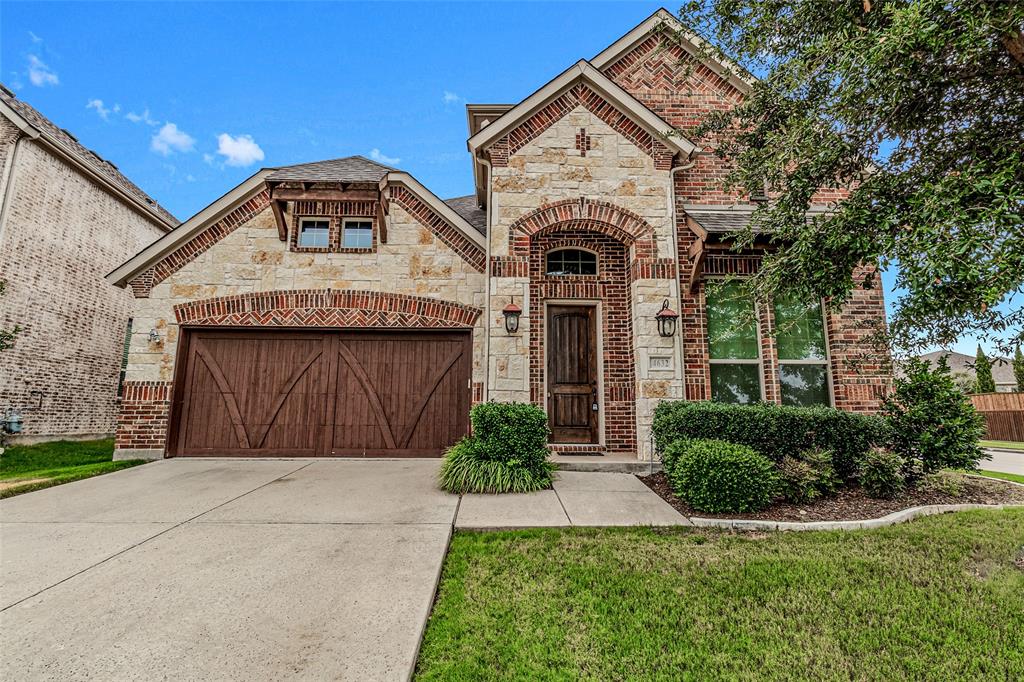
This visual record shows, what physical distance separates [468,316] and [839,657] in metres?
6.91

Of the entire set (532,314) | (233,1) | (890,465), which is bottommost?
(890,465)

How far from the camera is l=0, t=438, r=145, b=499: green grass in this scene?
20.4 feet

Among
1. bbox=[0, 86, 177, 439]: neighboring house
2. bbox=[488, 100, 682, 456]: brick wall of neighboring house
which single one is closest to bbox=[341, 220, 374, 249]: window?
bbox=[488, 100, 682, 456]: brick wall of neighboring house

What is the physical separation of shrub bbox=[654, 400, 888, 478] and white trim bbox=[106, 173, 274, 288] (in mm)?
8712

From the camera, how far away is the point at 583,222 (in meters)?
7.59

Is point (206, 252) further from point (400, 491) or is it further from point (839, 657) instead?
point (839, 657)

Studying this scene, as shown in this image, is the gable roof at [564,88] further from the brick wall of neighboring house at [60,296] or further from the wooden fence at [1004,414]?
the wooden fence at [1004,414]

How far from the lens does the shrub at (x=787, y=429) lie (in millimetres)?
5480

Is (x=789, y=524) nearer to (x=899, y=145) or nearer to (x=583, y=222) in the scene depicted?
(x=899, y=145)

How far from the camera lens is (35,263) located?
33.2 feet

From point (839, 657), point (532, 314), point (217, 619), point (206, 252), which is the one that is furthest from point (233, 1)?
point (839, 657)

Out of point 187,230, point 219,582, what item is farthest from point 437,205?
point 219,582

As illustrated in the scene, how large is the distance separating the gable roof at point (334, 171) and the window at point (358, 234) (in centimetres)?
84

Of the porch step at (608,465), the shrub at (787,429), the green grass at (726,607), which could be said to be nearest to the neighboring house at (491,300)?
the porch step at (608,465)
